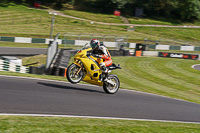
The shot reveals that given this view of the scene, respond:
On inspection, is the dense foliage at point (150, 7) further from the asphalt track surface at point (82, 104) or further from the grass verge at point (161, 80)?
the asphalt track surface at point (82, 104)

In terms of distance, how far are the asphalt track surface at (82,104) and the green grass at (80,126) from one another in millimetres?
666

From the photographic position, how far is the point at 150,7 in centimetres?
7731

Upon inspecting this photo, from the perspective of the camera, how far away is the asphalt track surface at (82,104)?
25.8ft

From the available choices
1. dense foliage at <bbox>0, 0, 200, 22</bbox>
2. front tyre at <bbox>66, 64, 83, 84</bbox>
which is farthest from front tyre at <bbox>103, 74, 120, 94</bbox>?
dense foliage at <bbox>0, 0, 200, 22</bbox>

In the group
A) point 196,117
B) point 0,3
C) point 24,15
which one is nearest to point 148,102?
point 196,117

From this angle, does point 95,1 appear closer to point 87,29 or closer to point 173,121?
point 87,29

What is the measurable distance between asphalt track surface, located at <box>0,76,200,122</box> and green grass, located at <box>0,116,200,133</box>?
0.67 metres

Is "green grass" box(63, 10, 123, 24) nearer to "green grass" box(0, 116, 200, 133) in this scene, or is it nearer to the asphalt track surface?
the asphalt track surface

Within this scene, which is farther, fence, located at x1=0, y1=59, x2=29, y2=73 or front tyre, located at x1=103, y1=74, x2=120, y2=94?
fence, located at x1=0, y1=59, x2=29, y2=73

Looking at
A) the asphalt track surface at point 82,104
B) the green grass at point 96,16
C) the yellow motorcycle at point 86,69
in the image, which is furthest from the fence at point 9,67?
the green grass at point 96,16

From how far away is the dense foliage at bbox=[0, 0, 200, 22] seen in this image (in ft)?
244

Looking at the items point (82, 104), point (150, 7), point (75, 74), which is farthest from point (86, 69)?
point (150, 7)

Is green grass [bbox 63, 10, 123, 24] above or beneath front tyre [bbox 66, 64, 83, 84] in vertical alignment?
above

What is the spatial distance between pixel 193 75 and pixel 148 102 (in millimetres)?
11872
